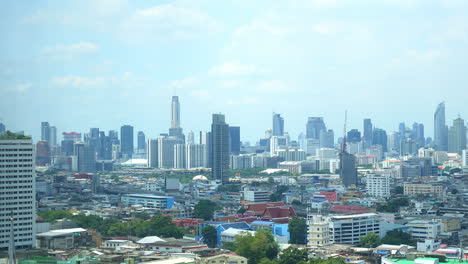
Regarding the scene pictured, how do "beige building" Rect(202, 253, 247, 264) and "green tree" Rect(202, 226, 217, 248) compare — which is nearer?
"beige building" Rect(202, 253, 247, 264)

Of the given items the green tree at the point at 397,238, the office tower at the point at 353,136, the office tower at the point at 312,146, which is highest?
the office tower at the point at 353,136

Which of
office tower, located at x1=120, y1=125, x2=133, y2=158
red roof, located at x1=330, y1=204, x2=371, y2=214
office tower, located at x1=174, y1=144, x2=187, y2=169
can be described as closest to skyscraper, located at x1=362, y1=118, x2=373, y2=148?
office tower, located at x1=120, y1=125, x2=133, y2=158

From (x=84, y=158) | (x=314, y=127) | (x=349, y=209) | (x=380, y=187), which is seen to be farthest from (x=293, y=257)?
(x=314, y=127)

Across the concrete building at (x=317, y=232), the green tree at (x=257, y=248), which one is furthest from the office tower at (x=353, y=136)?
the green tree at (x=257, y=248)

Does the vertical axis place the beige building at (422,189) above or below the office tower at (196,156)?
below

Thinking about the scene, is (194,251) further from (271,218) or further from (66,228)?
(271,218)

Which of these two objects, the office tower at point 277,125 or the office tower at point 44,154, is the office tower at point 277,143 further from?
the office tower at point 44,154

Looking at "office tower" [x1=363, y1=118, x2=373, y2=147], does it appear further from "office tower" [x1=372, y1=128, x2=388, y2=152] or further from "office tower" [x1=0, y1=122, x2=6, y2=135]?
"office tower" [x1=0, y1=122, x2=6, y2=135]
